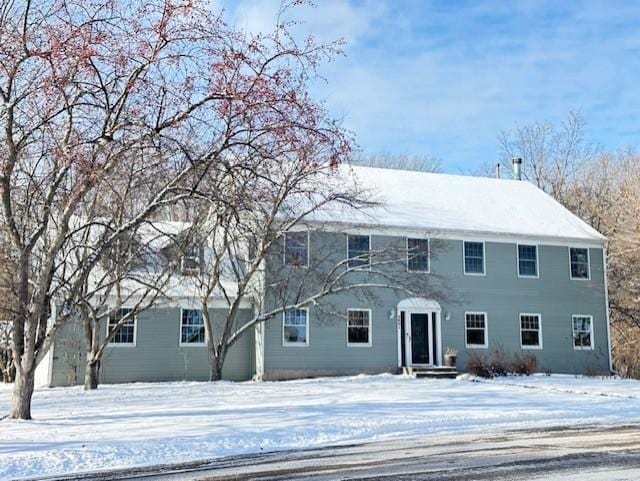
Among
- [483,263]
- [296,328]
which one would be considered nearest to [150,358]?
[296,328]

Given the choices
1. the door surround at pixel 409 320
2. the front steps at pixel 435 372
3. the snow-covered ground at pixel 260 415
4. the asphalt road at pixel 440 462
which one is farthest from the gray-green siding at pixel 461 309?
the asphalt road at pixel 440 462

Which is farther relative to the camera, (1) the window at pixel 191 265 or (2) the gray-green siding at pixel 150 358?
(2) the gray-green siding at pixel 150 358

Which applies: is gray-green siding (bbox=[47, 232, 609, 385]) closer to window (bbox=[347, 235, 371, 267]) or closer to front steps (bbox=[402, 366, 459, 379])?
window (bbox=[347, 235, 371, 267])

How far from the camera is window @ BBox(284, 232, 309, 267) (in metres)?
22.1

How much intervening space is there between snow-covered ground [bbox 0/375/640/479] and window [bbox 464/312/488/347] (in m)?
4.37

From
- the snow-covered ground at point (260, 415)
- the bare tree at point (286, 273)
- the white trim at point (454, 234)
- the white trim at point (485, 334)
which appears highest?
the white trim at point (454, 234)

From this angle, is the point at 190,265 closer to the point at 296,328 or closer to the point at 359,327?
the point at 296,328

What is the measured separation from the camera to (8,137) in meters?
11.0

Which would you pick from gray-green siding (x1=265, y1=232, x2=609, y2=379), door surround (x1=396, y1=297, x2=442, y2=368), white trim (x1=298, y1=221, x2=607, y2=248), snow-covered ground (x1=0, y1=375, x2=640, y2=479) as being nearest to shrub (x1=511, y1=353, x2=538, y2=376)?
gray-green siding (x1=265, y1=232, x2=609, y2=379)

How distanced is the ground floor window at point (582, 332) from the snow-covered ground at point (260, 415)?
578 centimetres

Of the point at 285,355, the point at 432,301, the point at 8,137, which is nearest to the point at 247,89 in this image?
the point at 8,137

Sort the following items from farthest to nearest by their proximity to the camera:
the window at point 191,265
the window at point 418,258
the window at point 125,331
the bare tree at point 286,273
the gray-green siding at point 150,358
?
the window at point 418,258 → the window at point 125,331 → the gray-green siding at point 150,358 → the bare tree at point 286,273 → the window at point 191,265

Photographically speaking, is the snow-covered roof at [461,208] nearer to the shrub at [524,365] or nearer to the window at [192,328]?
the shrub at [524,365]

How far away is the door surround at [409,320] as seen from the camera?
23344mm
